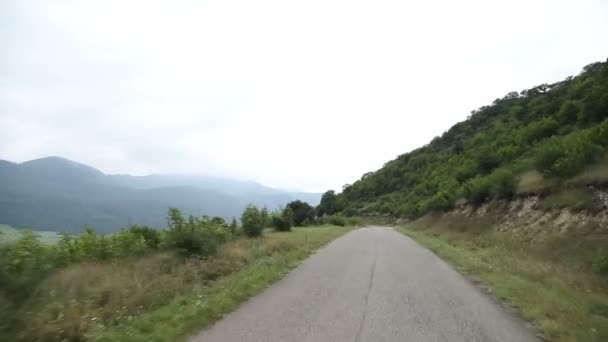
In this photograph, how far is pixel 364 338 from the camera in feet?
22.8

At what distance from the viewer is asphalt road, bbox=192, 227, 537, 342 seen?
7.21 m

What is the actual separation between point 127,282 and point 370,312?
6525mm

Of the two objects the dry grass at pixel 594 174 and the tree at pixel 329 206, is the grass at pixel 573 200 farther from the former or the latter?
the tree at pixel 329 206

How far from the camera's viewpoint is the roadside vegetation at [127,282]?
619cm

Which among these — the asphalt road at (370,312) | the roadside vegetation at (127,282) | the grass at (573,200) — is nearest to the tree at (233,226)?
the roadside vegetation at (127,282)

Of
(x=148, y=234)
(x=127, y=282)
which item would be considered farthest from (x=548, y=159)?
(x=127, y=282)

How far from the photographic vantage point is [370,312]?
879 centimetres

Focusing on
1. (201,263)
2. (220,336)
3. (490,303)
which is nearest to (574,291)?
(490,303)

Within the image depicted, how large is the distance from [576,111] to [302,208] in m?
60.1

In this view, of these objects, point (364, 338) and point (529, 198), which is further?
point (529, 198)

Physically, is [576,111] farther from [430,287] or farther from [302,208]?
[302,208]

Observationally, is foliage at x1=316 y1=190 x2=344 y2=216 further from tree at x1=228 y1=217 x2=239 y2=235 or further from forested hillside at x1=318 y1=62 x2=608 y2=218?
tree at x1=228 y1=217 x2=239 y2=235

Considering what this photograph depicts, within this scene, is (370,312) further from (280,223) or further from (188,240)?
(280,223)

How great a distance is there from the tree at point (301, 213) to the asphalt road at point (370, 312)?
242 ft
